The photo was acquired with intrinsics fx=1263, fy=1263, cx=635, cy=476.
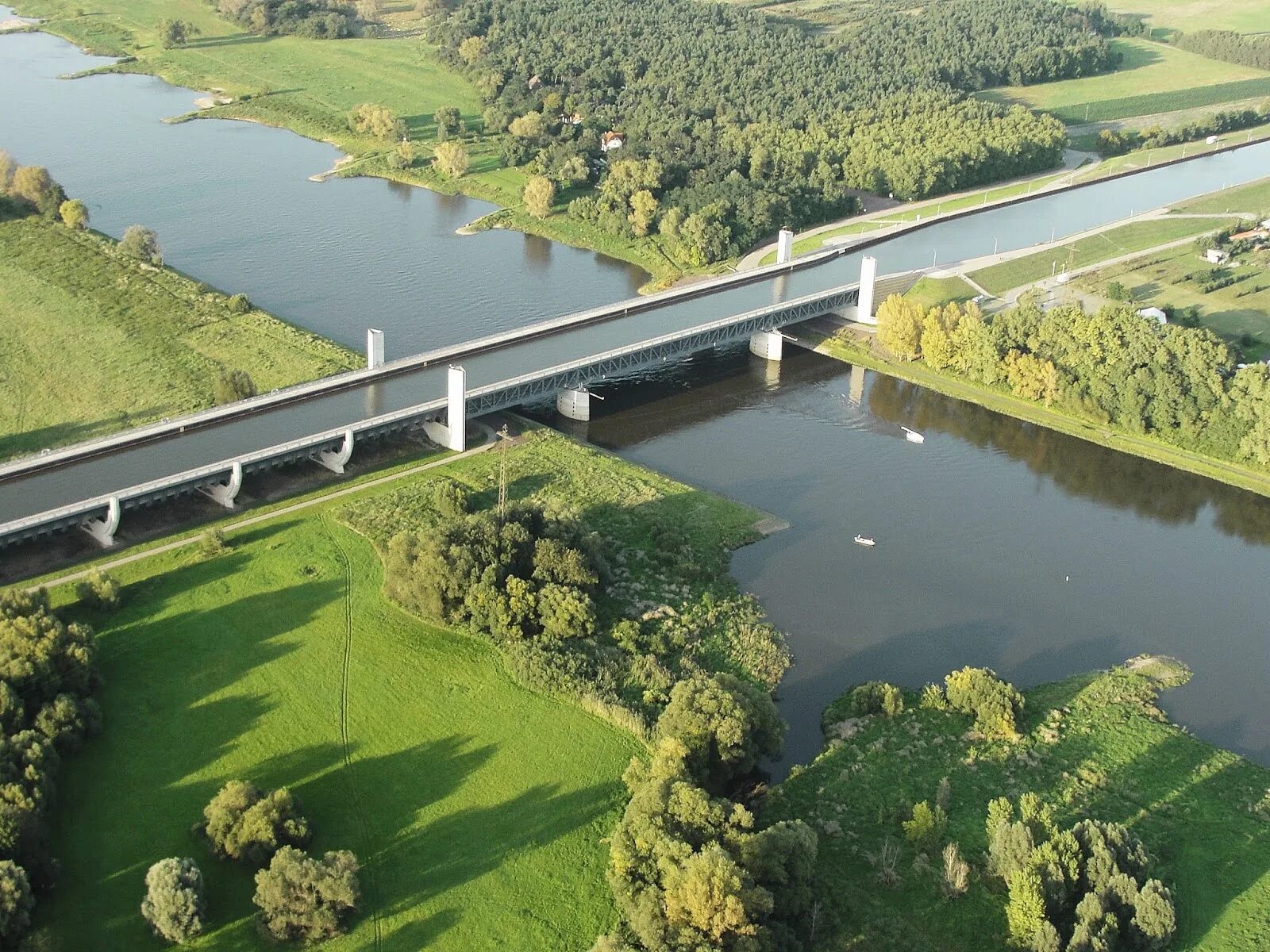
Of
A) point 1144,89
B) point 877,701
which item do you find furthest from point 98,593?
point 1144,89

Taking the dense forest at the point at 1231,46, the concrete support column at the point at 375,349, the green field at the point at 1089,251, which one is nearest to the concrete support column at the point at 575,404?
the concrete support column at the point at 375,349

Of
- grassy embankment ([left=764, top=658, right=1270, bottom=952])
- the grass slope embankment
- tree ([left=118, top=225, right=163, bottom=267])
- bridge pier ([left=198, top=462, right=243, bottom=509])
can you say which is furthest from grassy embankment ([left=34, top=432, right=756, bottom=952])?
tree ([left=118, top=225, right=163, bottom=267])

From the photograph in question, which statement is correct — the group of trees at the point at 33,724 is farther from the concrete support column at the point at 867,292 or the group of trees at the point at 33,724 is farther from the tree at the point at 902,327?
the concrete support column at the point at 867,292

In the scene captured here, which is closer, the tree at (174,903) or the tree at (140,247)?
the tree at (174,903)

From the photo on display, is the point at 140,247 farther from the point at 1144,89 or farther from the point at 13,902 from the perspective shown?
the point at 1144,89

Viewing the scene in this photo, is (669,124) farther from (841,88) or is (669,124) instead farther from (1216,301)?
(1216,301)
